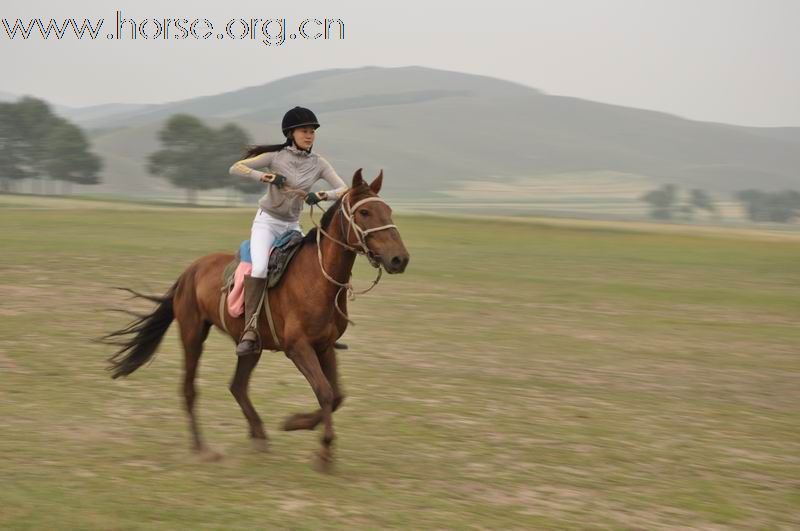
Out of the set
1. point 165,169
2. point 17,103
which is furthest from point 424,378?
point 17,103

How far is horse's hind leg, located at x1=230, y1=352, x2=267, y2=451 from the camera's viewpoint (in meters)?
9.72

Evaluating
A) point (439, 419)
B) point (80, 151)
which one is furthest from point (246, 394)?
point (80, 151)

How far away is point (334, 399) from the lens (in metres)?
9.12

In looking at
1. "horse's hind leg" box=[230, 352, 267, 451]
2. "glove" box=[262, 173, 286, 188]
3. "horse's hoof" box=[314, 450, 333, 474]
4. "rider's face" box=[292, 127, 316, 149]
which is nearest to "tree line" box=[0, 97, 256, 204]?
"horse's hind leg" box=[230, 352, 267, 451]

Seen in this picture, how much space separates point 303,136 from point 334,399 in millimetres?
2341

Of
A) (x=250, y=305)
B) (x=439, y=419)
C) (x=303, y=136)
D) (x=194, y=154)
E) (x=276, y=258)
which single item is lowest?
(x=439, y=419)

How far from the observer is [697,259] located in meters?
44.3

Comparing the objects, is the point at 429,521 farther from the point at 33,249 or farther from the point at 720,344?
the point at 33,249

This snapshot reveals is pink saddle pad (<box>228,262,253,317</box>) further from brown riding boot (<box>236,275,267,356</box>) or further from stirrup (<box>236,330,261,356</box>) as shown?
stirrup (<box>236,330,261,356</box>)

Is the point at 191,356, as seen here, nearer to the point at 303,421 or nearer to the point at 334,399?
the point at 303,421

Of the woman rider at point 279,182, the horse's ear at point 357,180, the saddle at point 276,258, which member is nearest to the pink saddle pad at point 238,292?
the saddle at point 276,258

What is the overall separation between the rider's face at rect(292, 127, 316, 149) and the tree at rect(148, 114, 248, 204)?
12062 cm

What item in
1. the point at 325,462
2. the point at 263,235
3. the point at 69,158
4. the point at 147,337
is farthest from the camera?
the point at 69,158

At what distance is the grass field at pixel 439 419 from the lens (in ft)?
26.3
